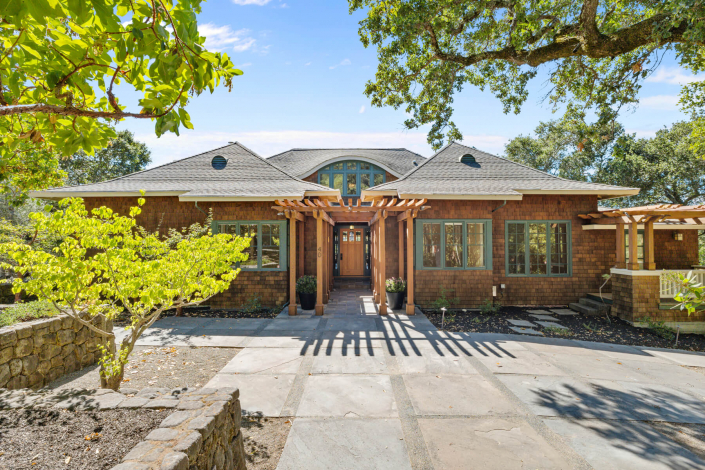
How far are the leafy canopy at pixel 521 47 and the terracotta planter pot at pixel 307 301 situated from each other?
5296 mm

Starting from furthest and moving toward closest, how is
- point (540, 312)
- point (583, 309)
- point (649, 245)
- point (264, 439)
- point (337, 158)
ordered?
1. point (337, 158)
2. point (540, 312)
3. point (583, 309)
4. point (649, 245)
5. point (264, 439)

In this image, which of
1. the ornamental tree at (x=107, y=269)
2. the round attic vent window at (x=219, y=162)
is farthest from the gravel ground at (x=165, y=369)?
the round attic vent window at (x=219, y=162)

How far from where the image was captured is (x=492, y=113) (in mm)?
9148

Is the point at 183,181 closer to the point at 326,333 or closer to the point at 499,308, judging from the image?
the point at 326,333

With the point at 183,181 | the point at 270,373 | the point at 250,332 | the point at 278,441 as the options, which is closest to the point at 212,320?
the point at 250,332

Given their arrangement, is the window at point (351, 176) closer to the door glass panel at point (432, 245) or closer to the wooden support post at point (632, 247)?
the door glass panel at point (432, 245)

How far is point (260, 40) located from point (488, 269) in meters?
7.56

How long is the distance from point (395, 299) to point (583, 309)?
4856mm

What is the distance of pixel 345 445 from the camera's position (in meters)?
2.91

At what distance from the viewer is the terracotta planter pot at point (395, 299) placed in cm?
827

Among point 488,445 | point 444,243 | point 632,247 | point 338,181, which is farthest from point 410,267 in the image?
point 338,181

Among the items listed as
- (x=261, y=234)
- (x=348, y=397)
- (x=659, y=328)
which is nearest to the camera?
(x=348, y=397)

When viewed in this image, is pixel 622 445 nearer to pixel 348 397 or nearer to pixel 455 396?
pixel 455 396

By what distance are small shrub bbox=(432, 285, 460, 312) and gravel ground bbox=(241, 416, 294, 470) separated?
18.8 feet
